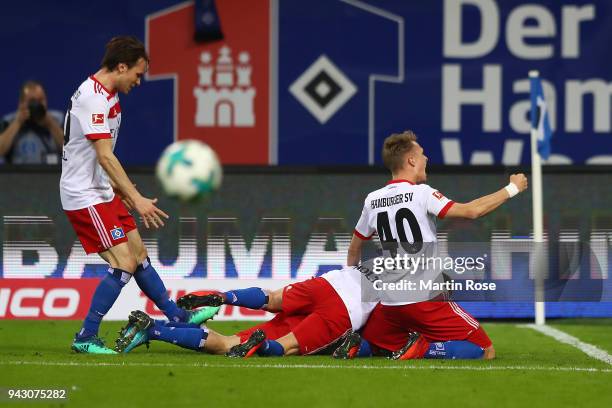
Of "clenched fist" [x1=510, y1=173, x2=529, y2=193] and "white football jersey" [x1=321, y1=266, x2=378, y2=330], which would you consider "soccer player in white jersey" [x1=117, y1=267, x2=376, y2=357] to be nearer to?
"white football jersey" [x1=321, y1=266, x2=378, y2=330]

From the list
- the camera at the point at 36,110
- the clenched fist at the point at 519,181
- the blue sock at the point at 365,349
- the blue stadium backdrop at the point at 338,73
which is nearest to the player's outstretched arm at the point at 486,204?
the clenched fist at the point at 519,181

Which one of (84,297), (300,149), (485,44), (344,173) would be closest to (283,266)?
(344,173)

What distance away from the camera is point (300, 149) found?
12719 mm

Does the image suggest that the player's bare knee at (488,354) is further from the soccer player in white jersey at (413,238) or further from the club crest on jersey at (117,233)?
the club crest on jersey at (117,233)

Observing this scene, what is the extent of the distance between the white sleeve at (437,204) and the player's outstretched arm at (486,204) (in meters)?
0.03

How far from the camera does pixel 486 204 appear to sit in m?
7.07

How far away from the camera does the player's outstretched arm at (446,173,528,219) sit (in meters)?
7.07

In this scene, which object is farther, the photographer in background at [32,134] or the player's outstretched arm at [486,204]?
the photographer in background at [32,134]

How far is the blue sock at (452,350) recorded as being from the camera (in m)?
7.38

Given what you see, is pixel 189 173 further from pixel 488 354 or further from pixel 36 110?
pixel 36 110

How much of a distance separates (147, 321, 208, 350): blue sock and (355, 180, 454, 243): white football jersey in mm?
1119

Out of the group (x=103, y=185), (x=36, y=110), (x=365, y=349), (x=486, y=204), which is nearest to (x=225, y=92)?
(x=36, y=110)

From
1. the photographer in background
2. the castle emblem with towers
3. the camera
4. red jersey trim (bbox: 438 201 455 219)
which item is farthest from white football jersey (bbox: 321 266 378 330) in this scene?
the castle emblem with towers

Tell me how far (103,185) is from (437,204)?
191cm
